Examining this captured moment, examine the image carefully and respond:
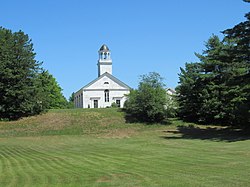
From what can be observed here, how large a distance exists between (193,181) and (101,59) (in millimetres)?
78153

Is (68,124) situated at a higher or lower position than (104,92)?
lower

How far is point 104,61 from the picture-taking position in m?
86.9

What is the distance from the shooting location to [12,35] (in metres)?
53.6

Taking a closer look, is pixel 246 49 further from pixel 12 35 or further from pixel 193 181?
pixel 12 35

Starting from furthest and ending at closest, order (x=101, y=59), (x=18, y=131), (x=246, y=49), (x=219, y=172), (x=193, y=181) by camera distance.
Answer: (x=101, y=59)
(x=18, y=131)
(x=246, y=49)
(x=219, y=172)
(x=193, y=181)

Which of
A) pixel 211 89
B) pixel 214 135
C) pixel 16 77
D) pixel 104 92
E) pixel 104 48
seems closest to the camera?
pixel 214 135

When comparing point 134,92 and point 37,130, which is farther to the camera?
point 134,92

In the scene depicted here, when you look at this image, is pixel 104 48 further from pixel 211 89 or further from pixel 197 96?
pixel 211 89

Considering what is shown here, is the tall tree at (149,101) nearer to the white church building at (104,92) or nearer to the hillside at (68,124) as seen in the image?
the hillside at (68,124)

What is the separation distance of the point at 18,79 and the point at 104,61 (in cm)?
3827

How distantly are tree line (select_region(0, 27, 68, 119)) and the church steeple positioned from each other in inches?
1276

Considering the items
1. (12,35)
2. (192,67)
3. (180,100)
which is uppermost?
(12,35)

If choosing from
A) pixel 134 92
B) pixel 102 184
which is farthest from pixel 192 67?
pixel 102 184

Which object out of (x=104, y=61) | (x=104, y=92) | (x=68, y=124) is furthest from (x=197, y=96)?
(x=104, y=61)
